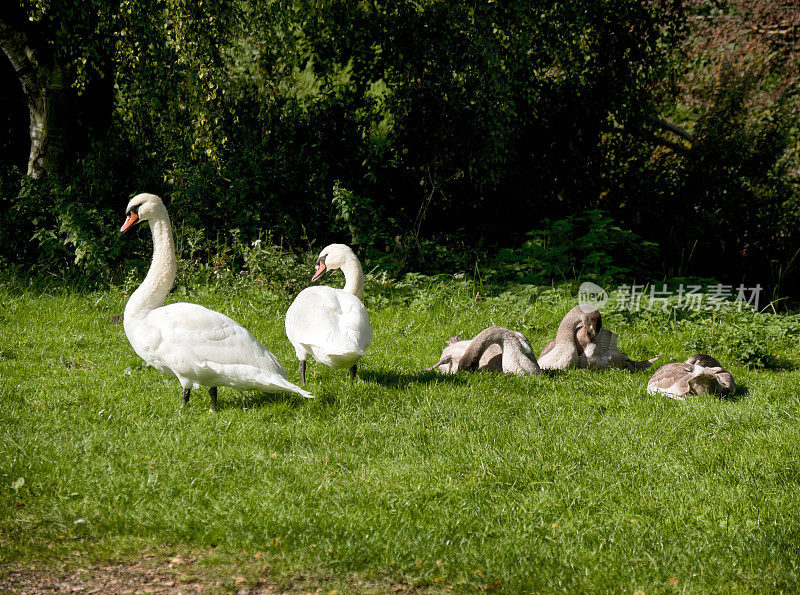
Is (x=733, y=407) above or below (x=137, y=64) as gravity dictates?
below

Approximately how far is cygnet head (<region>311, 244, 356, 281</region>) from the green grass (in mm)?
949

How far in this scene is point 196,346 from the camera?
217 inches

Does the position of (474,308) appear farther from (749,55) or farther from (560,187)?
(749,55)

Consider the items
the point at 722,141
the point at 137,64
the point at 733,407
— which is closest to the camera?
the point at 733,407

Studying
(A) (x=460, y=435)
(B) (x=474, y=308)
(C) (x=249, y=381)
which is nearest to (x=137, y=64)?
(B) (x=474, y=308)

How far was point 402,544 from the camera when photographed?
4090mm

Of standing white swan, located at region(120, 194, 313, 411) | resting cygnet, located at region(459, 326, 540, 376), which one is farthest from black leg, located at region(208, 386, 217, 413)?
resting cygnet, located at region(459, 326, 540, 376)

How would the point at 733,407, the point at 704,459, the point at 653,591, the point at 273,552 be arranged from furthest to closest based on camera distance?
the point at 733,407 → the point at 704,459 → the point at 273,552 → the point at 653,591

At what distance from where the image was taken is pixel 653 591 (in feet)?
12.1

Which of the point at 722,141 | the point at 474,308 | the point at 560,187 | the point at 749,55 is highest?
the point at 749,55

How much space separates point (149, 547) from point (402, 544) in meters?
1.24

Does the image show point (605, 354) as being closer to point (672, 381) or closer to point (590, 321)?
point (590, 321)

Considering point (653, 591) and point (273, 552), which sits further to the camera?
point (273, 552)

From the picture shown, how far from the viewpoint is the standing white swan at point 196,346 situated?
217 inches
